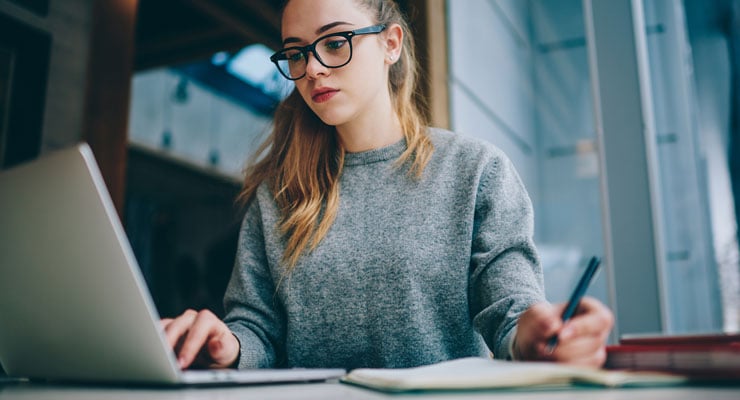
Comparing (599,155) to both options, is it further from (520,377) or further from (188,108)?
(188,108)

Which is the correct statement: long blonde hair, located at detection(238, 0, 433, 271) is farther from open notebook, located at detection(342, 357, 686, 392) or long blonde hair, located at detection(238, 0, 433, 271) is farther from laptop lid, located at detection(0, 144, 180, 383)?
open notebook, located at detection(342, 357, 686, 392)

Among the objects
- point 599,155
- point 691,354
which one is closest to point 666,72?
point 599,155

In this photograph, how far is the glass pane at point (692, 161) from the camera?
6.21 ft

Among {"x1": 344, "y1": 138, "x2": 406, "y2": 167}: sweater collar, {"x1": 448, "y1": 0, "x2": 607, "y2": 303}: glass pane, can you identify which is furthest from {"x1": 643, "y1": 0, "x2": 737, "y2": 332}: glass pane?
{"x1": 344, "y1": 138, "x2": 406, "y2": 167}: sweater collar

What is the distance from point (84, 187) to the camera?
0.50 metres

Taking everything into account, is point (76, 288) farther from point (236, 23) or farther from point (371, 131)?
point (236, 23)

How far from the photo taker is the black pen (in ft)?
1.71

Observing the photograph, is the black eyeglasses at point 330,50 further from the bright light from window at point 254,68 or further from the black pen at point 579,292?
the bright light from window at point 254,68

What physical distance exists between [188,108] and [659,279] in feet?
15.7

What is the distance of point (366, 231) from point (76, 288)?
57cm

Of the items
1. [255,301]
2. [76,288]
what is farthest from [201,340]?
[255,301]

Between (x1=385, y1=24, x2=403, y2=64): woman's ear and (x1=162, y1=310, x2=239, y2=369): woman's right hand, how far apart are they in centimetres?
60

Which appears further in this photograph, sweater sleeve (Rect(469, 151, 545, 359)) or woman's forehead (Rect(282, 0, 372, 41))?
woman's forehead (Rect(282, 0, 372, 41))

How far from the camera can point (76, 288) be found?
1.81ft
